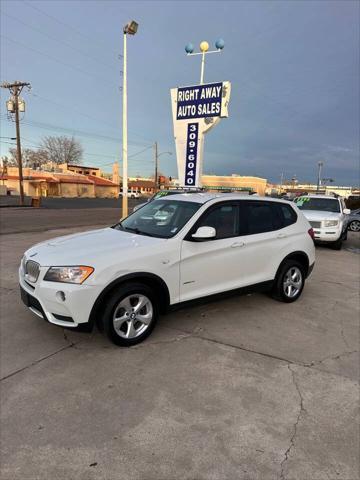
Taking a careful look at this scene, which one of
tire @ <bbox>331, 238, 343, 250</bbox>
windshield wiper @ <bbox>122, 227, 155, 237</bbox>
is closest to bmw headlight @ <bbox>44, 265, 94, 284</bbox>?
windshield wiper @ <bbox>122, 227, 155, 237</bbox>

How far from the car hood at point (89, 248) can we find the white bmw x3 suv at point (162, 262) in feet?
0.04

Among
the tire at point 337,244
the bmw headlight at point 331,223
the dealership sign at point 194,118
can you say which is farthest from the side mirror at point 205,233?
the dealership sign at point 194,118

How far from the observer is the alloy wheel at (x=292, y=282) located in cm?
534

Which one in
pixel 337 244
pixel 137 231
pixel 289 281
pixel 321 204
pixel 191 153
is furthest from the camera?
pixel 191 153

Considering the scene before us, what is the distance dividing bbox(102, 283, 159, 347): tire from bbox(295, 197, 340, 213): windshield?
9.59 metres

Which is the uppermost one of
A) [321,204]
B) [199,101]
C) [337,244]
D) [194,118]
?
[199,101]

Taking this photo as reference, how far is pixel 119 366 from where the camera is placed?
3381mm

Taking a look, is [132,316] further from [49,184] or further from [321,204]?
[49,184]

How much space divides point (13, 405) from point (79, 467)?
3.05 ft

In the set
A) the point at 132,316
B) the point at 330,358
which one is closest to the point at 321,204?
the point at 330,358

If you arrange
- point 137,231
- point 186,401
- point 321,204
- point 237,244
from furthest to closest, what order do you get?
point 321,204
point 237,244
point 137,231
point 186,401

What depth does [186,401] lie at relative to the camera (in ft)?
9.44

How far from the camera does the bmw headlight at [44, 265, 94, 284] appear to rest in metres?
3.34

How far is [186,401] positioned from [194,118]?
14.0 m
